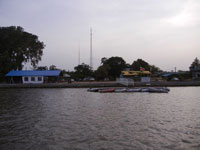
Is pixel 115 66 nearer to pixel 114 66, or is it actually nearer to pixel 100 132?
pixel 114 66

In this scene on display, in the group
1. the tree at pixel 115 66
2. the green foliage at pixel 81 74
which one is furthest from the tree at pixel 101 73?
the tree at pixel 115 66

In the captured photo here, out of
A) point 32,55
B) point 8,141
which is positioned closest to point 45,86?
point 32,55

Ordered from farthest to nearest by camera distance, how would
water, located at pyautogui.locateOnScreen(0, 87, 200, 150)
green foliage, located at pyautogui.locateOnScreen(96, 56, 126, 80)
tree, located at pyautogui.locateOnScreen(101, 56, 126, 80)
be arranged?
tree, located at pyautogui.locateOnScreen(101, 56, 126, 80) < green foliage, located at pyautogui.locateOnScreen(96, 56, 126, 80) < water, located at pyautogui.locateOnScreen(0, 87, 200, 150)

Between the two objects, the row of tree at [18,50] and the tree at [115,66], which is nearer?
the row of tree at [18,50]

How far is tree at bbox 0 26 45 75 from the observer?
5419 cm

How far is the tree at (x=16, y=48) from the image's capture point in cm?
5419

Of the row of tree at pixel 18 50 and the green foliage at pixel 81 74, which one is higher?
the row of tree at pixel 18 50

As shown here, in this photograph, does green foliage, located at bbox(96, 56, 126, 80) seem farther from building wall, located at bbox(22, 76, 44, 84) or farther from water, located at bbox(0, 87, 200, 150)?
water, located at bbox(0, 87, 200, 150)

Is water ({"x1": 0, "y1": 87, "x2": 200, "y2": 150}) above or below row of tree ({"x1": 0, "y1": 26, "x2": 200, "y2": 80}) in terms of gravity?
below

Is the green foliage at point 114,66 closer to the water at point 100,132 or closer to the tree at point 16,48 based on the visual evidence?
the tree at point 16,48

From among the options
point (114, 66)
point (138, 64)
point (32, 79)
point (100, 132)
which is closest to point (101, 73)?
point (114, 66)

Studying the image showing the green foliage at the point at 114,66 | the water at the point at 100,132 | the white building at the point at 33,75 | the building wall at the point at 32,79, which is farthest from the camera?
the green foliage at the point at 114,66

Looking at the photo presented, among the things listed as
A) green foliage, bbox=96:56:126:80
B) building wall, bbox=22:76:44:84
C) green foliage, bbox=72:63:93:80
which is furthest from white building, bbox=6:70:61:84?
green foliage, bbox=96:56:126:80

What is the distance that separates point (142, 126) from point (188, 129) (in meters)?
2.78
